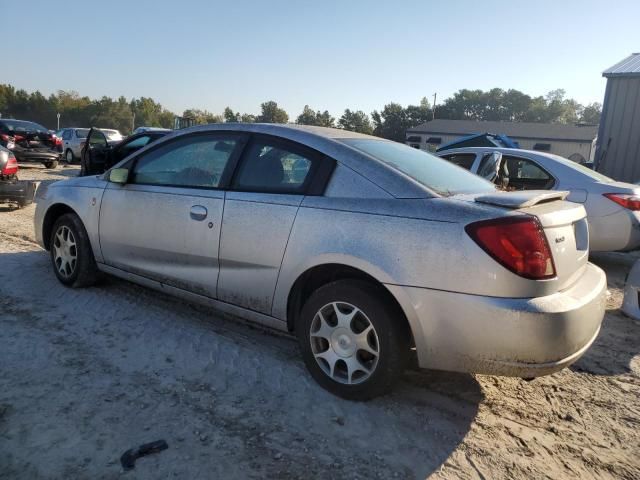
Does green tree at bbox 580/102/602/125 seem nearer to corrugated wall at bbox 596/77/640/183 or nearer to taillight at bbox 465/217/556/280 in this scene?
corrugated wall at bbox 596/77/640/183

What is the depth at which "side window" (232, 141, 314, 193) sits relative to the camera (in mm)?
3166

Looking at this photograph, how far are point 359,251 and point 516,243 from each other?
2.67 ft

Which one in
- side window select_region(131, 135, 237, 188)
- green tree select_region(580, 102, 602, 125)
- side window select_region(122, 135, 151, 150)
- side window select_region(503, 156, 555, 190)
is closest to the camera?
side window select_region(131, 135, 237, 188)

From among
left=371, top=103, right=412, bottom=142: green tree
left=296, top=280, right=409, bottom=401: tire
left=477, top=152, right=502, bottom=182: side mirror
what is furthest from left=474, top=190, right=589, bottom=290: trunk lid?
left=371, top=103, right=412, bottom=142: green tree

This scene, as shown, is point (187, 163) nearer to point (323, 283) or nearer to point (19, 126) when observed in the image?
point (323, 283)

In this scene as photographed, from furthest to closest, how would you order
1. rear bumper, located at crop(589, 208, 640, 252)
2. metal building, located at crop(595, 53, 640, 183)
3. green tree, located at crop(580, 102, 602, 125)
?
1. green tree, located at crop(580, 102, 602, 125)
2. metal building, located at crop(595, 53, 640, 183)
3. rear bumper, located at crop(589, 208, 640, 252)

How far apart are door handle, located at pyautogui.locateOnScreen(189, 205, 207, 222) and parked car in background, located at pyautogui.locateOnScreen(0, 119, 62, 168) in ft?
46.3

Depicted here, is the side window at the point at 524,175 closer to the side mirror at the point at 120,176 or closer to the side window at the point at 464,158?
the side window at the point at 464,158

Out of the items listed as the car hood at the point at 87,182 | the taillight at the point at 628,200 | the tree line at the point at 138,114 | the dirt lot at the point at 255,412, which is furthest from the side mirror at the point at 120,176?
the tree line at the point at 138,114

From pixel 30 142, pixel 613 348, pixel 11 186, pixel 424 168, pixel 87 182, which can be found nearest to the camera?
pixel 424 168

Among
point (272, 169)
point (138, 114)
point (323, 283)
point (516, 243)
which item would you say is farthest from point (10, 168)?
point (138, 114)

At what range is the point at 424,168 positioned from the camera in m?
3.24

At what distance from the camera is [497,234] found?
2.42 meters

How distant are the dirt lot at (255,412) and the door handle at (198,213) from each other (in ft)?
2.94
